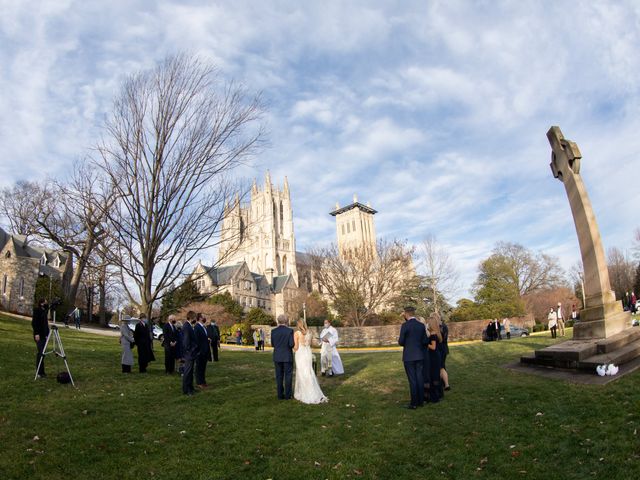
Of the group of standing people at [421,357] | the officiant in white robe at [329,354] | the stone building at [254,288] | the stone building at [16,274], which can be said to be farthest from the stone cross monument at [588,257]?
the stone building at [254,288]

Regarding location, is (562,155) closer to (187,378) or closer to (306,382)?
(306,382)

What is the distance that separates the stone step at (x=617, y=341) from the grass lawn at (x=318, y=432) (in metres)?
1.79

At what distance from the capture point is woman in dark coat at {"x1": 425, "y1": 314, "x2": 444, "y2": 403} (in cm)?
970

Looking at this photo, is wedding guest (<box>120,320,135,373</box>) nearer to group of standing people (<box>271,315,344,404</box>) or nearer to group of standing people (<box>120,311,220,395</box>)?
group of standing people (<box>120,311,220,395</box>)

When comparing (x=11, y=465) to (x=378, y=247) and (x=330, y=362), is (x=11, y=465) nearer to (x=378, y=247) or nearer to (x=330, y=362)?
(x=330, y=362)

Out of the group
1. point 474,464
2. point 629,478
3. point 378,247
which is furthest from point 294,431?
point 378,247

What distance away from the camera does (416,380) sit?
9.27 m

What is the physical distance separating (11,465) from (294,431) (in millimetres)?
4003

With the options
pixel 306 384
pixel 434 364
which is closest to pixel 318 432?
pixel 306 384

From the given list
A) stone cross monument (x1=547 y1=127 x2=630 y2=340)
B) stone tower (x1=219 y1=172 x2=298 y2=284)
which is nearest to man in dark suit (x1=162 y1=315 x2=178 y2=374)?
stone cross monument (x1=547 y1=127 x2=630 y2=340)

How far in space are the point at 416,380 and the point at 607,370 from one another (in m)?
4.10

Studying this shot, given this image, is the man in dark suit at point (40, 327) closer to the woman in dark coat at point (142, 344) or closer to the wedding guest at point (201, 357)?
the woman in dark coat at point (142, 344)

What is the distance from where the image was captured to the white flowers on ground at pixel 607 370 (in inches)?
376

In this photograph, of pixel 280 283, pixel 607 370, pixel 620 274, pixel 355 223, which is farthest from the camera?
pixel 355 223
